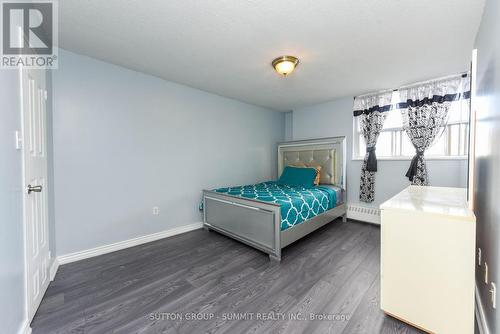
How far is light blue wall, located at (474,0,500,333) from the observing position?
1167 millimetres

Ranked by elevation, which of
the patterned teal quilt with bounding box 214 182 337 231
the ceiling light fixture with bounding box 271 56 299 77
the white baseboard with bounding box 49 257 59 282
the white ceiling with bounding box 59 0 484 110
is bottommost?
the white baseboard with bounding box 49 257 59 282

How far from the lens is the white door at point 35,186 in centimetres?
143

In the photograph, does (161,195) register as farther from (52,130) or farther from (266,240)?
(266,240)

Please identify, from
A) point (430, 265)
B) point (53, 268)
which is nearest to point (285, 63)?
point (430, 265)

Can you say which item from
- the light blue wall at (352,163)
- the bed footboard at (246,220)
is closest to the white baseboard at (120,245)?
the bed footboard at (246,220)

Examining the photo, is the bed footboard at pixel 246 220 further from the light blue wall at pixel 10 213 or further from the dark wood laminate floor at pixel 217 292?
the light blue wall at pixel 10 213

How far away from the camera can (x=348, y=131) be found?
156 inches

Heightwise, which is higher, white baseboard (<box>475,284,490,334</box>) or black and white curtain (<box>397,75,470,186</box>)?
black and white curtain (<box>397,75,470,186</box>)

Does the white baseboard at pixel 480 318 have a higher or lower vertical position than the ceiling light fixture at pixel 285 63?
lower

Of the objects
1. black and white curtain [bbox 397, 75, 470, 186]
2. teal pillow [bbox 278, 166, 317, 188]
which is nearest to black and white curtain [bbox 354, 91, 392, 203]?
black and white curtain [bbox 397, 75, 470, 186]

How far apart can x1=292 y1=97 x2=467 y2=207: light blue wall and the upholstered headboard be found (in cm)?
29

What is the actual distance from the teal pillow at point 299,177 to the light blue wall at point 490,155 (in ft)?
7.12

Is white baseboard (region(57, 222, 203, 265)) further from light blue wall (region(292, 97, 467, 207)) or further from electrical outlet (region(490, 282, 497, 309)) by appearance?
electrical outlet (region(490, 282, 497, 309))

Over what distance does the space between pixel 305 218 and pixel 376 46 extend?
6.97 feet
